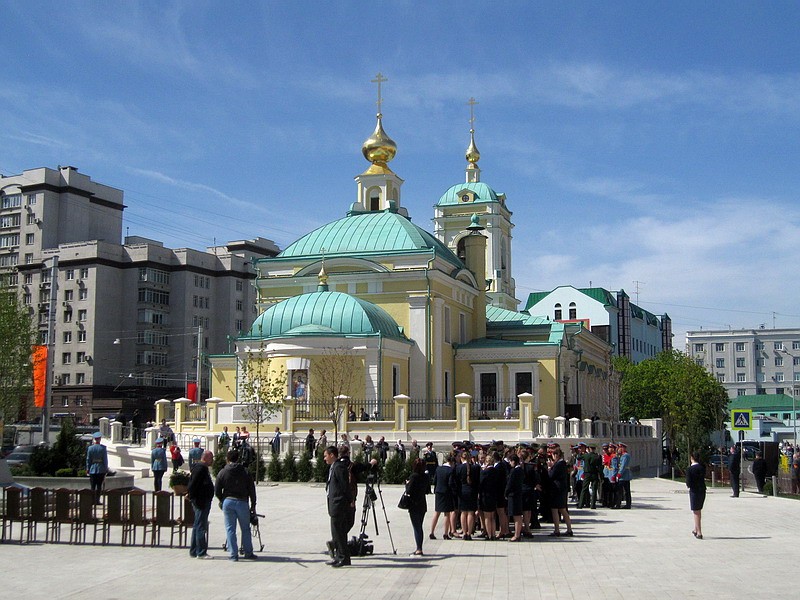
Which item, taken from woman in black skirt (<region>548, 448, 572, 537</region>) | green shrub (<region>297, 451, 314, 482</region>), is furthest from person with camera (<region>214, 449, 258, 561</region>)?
green shrub (<region>297, 451, 314, 482</region>)

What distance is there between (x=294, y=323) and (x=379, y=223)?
9928 mm

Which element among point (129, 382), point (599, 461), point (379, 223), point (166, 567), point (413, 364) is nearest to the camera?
point (166, 567)

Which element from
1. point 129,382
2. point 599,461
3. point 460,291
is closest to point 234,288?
point 129,382

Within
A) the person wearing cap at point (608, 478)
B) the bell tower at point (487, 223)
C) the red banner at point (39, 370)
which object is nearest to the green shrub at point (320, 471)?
the person wearing cap at point (608, 478)

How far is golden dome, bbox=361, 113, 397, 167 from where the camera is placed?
53.3m

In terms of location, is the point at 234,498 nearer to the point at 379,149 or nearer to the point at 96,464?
the point at 96,464

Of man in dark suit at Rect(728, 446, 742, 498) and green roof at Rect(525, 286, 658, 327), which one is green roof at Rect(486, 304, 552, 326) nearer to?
man in dark suit at Rect(728, 446, 742, 498)

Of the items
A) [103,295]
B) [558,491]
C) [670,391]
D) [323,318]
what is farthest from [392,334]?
[103,295]

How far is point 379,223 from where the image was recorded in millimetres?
47750

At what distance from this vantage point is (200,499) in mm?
14023

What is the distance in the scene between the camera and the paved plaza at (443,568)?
1150cm

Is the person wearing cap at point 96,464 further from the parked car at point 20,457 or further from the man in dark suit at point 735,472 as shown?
the man in dark suit at point 735,472

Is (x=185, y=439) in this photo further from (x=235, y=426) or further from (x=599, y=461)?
(x=599, y=461)

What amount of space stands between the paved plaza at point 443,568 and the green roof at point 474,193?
57.1 meters
